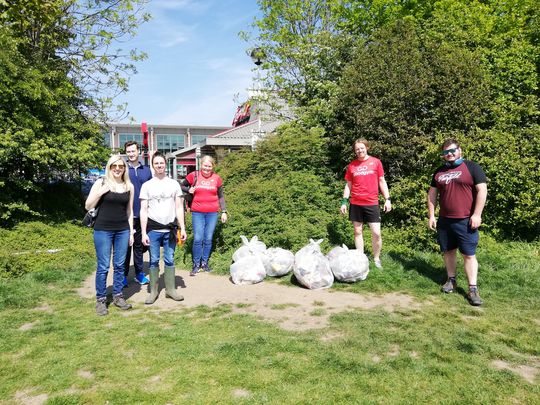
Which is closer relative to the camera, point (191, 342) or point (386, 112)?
point (191, 342)

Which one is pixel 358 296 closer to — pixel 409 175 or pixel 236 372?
pixel 236 372

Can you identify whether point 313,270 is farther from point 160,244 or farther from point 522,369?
point 522,369

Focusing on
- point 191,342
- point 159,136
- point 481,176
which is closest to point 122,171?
point 191,342

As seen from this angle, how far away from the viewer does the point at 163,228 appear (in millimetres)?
4867

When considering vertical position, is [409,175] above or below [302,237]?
above

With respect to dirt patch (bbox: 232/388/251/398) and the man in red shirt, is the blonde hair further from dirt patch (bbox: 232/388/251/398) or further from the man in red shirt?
the man in red shirt

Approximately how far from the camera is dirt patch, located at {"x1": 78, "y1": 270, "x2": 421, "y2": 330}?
173 inches

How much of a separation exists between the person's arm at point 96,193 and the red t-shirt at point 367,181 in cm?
339

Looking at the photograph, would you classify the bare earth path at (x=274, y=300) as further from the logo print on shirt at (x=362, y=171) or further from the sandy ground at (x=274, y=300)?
the logo print on shirt at (x=362, y=171)

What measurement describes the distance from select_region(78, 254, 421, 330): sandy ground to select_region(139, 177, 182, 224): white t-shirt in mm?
1058

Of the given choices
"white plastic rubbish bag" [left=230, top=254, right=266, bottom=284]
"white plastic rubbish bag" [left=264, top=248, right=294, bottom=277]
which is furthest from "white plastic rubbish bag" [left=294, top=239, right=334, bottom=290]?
"white plastic rubbish bag" [left=230, top=254, right=266, bottom=284]

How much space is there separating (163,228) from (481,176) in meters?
3.72

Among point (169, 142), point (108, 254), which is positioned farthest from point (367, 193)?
point (169, 142)

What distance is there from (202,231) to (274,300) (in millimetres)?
1887
